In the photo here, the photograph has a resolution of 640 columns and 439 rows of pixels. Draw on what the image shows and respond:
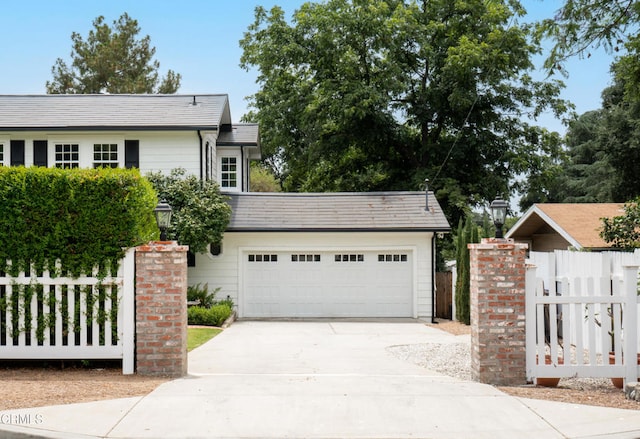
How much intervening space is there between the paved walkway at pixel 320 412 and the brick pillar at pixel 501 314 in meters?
0.36

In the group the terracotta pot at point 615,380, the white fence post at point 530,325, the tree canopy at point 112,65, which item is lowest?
the terracotta pot at point 615,380

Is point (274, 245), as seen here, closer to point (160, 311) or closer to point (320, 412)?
point (160, 311)

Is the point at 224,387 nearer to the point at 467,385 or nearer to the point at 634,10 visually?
the point at 467,385

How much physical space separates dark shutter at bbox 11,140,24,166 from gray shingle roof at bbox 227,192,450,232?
665 cm

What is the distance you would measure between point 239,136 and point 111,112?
513 cm

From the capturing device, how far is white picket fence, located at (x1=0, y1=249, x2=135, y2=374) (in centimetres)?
913

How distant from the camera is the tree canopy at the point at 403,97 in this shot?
2977 cm

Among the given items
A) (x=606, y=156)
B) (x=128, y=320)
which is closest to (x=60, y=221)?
(x=128, y=320)

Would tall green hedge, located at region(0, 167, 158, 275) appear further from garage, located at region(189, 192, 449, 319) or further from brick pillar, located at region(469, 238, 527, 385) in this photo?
garage, located at region(189, 192, 449, 319)

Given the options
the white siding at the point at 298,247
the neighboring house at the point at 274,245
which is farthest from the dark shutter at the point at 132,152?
the white siding at the point at 298,247

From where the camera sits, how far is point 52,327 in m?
9.27

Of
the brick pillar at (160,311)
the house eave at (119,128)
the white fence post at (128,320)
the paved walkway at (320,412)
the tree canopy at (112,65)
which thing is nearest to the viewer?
the paved walkway at (320,412)

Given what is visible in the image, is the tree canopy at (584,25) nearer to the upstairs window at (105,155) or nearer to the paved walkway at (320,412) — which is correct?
the paved walkway at (320,412)

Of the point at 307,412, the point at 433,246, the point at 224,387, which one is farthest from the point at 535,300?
the point at 433,246
